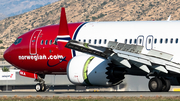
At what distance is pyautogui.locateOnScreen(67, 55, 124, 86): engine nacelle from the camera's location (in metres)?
18.8

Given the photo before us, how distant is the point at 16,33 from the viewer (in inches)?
7544

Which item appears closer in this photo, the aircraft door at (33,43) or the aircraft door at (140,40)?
the aircraft door at (140,40)

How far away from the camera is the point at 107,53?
17281mm

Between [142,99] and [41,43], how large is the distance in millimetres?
11411

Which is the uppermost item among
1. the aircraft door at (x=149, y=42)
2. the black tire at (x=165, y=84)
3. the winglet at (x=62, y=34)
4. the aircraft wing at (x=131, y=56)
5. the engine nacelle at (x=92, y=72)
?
the winglet at (x=62, y=34)

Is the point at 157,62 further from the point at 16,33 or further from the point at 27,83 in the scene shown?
the point at 16,33

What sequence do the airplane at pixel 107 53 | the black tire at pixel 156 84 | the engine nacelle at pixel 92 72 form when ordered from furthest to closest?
the black tire at pixel 156 84 < the engine nacelle at pixel 92 72 < the airplane at pixel 107 53

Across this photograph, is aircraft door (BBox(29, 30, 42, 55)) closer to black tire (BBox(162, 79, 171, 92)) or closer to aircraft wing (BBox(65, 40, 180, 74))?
aircraft wing (BBox(65, 40, 180, 74))

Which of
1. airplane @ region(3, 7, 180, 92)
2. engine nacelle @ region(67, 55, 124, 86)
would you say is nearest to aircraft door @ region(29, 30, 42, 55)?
airplane @ region(3, 7, 180, 92)

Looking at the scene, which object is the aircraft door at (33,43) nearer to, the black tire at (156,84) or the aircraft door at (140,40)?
the aircraft door at (140,40)

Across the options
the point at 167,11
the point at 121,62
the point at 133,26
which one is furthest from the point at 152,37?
the point at 167,11

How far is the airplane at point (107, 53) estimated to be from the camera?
17.8m

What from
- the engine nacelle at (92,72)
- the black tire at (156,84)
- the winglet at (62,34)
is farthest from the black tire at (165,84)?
the winglet at (62,34)

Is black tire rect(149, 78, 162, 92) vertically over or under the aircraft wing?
under
